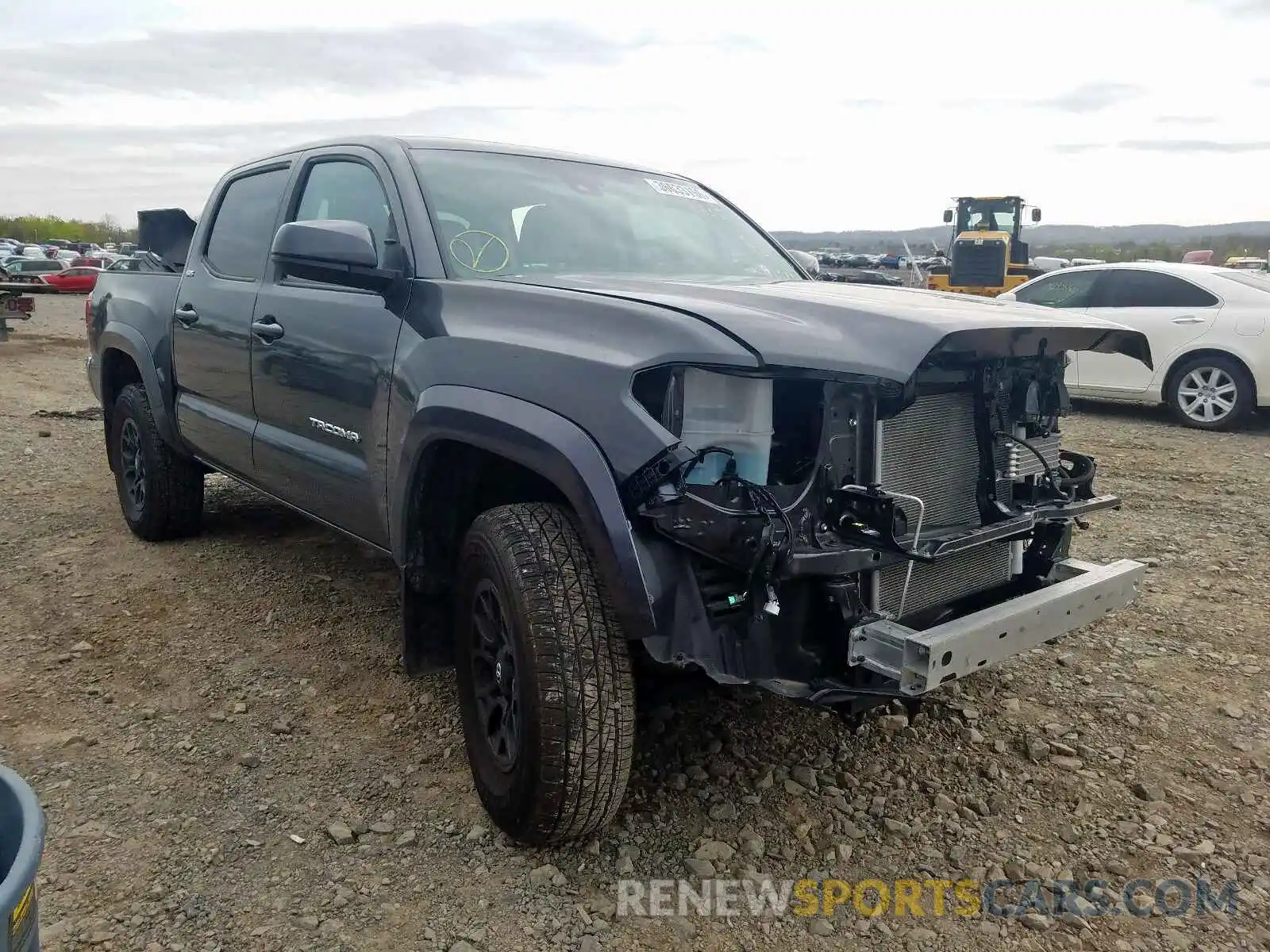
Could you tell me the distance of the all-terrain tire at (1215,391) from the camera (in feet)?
27.8

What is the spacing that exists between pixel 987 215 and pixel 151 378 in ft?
68.9

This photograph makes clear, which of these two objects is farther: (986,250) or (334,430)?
(986,250)

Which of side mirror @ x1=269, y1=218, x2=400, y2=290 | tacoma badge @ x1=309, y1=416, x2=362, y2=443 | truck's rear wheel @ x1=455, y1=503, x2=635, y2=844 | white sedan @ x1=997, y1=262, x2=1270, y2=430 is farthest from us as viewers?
white sedan @ x1=997, y1=262, x2=1270, y2=430

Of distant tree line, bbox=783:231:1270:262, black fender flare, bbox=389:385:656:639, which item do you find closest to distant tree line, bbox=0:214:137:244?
distant tree line, bbox=783:231:1270:262

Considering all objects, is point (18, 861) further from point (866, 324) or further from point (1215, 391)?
point (1215, 391)

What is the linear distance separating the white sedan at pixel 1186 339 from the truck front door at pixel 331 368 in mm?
6732

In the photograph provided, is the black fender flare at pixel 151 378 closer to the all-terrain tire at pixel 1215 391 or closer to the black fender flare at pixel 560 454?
the black fender flare at pixel 560 454

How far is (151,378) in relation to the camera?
4.86m

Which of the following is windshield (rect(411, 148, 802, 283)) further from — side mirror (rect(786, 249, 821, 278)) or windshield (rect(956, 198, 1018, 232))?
windshield (rect(956, 198, 1018, 232))

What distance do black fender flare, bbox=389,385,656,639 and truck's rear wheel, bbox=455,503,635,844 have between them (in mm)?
111

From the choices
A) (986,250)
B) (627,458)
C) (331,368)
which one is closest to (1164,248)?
(986,250)

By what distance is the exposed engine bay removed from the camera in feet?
7.34

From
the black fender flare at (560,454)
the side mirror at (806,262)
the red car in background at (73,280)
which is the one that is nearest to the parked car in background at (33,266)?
the red car in background at (73,280)

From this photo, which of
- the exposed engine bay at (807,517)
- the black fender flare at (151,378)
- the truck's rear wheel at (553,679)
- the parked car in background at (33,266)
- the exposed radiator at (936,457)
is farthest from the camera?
the parked car in background at (33,266)
